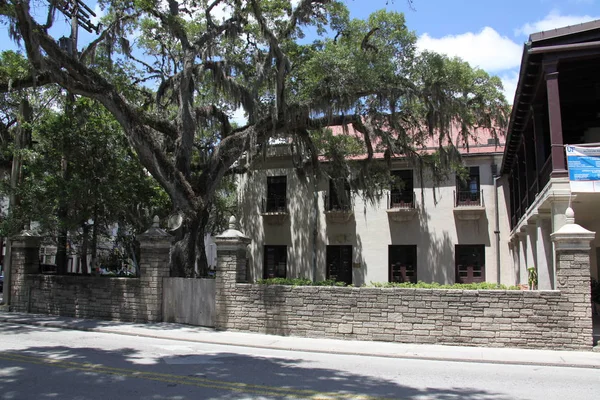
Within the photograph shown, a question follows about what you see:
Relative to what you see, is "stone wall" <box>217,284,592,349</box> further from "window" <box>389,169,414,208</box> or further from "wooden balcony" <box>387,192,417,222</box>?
"window" <box>389,169,414,208</box>

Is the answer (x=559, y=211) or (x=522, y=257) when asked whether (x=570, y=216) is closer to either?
(x=559, y=211)

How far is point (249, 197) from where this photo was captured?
2761 centimetres

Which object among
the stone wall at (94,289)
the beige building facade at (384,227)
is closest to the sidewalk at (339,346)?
the stone wall at (94,289)

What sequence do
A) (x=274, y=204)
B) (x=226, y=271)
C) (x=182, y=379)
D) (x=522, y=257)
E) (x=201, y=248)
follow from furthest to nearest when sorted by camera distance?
(x=274, y=204) < (x=522, y=257) < (x=201, y=248) < (x=226, y=271) < (x=182, y=379)

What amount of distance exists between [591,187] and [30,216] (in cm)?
1661

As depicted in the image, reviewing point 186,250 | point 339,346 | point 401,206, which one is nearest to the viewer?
point 339,346

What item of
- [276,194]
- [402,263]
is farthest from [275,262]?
[402,263]

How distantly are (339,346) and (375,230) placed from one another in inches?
569

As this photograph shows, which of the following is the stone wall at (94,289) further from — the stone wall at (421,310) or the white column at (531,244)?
the white column at (531,244)

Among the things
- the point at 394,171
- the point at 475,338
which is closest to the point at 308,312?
the point at 475,338

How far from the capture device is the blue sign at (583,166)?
12258 mm

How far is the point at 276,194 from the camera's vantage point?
2739cm

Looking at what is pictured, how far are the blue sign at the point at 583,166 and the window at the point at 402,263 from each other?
12712mm

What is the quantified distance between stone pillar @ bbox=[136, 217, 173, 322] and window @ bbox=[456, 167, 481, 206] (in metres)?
15.2
